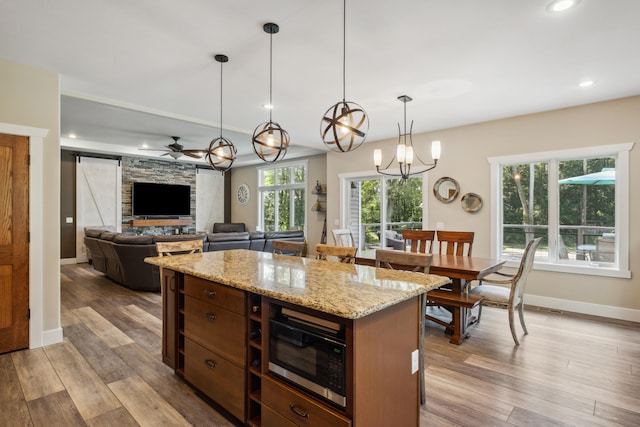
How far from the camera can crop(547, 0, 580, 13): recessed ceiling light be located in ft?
7.37

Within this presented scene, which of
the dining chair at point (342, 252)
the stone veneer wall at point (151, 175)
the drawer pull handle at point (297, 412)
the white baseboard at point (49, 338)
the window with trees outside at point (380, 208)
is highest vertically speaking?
the stone veneer wall at point (151, 175)

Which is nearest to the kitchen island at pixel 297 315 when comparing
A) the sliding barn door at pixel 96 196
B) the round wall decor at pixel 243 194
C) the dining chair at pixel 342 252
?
the dining chair at pixel 342 252

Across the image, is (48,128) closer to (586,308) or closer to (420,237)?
(420,237)

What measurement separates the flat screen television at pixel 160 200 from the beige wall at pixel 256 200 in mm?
1466

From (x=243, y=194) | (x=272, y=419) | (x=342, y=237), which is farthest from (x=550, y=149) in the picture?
(x=243, y=194)

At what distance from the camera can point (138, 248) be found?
205 inches

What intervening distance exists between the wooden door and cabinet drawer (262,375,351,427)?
2.87 meters

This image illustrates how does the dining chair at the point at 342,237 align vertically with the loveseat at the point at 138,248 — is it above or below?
above

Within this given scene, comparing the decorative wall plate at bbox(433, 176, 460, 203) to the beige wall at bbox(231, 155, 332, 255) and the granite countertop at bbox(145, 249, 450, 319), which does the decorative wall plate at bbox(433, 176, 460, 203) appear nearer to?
the beige wall at bbox(231, 155, 332, 255)

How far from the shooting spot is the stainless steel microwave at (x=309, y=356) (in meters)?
1.49

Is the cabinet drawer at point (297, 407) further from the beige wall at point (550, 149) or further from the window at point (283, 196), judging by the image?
the window at point (283, 196)

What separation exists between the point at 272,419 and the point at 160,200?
28.2 ft

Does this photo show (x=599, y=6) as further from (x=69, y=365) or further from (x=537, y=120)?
(x=69, y=365)

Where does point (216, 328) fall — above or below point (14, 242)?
below
